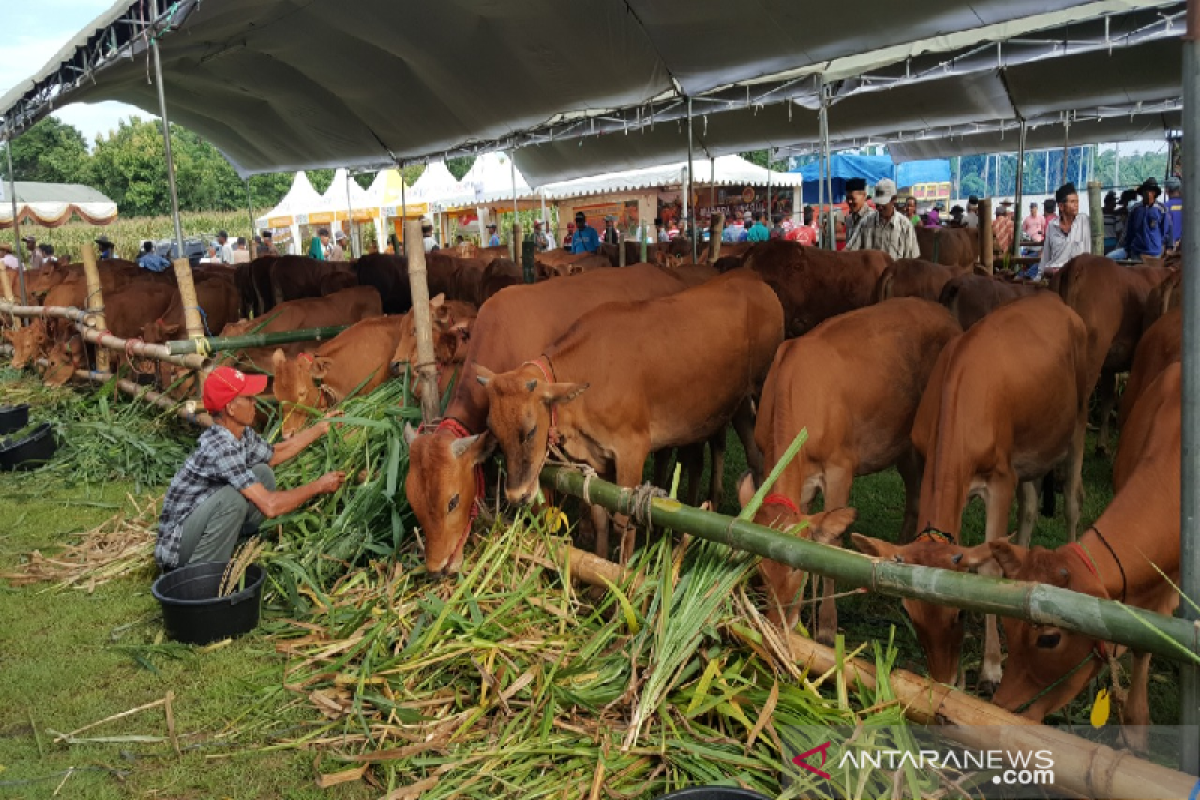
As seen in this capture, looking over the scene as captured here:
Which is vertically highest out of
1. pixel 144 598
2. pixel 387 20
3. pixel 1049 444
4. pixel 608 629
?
pixel 387 20

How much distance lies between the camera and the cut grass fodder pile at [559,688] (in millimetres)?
3439

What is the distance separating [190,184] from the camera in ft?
198

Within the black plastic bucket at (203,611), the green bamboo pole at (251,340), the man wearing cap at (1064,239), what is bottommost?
the black plastic bucket at (203,611)

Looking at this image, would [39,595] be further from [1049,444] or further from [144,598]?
[1049,444]

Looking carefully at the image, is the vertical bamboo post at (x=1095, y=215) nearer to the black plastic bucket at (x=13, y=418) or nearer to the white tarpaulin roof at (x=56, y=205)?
the black plastic bucket at (x=13, y=418)

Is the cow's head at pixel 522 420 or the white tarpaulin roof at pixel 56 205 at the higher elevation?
the white tarpaulin roof at pixel 56 205

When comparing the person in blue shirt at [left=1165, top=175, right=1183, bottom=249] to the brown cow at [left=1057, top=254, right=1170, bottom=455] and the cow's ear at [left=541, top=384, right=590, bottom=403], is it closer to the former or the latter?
the brown cow at [left=1057, top=254, right=1170, bottom=455]

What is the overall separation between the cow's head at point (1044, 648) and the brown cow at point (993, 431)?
10.1 inches

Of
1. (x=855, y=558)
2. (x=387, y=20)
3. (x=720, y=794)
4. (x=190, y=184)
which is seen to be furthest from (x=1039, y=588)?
(x=190, y=184)

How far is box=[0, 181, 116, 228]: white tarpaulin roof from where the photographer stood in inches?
1390

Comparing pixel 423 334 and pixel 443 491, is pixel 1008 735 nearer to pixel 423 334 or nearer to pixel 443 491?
pixel 443 491

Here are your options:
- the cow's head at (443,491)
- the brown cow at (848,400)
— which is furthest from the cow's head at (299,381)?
the brown cow at (848,400)

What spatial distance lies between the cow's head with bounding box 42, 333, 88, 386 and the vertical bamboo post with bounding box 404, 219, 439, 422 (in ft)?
28.0

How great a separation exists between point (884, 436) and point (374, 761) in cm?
336
